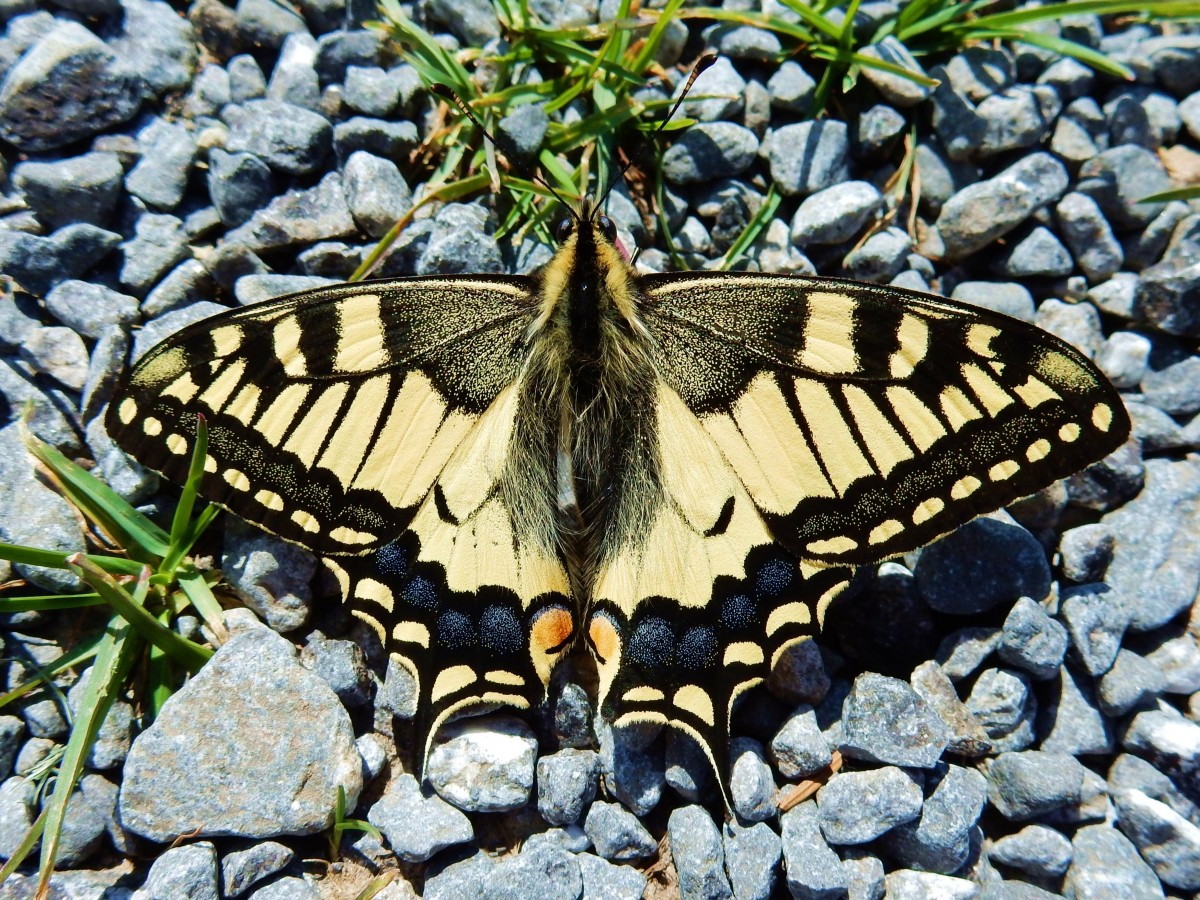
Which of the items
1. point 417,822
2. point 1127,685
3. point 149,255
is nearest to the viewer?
point 417,822

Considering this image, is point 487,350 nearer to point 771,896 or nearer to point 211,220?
point 211,220

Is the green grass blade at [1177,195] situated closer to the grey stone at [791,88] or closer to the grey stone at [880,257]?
the grey stone at [880,257]

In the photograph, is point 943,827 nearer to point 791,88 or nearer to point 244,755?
point 244,755

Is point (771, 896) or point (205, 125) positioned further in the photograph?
point (205, 125)

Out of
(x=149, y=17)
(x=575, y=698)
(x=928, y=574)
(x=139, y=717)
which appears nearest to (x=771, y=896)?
(x=575, y=698)

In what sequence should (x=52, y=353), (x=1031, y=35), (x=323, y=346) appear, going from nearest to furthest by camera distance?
(x=323, y=346) < (x=52, y=353) < (x=1031, y=35)

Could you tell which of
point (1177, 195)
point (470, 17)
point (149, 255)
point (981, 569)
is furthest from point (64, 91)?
point (1177, 195)

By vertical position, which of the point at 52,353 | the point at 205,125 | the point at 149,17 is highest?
the point at 149,17

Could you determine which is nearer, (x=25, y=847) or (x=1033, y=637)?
(x=25, y=847)
